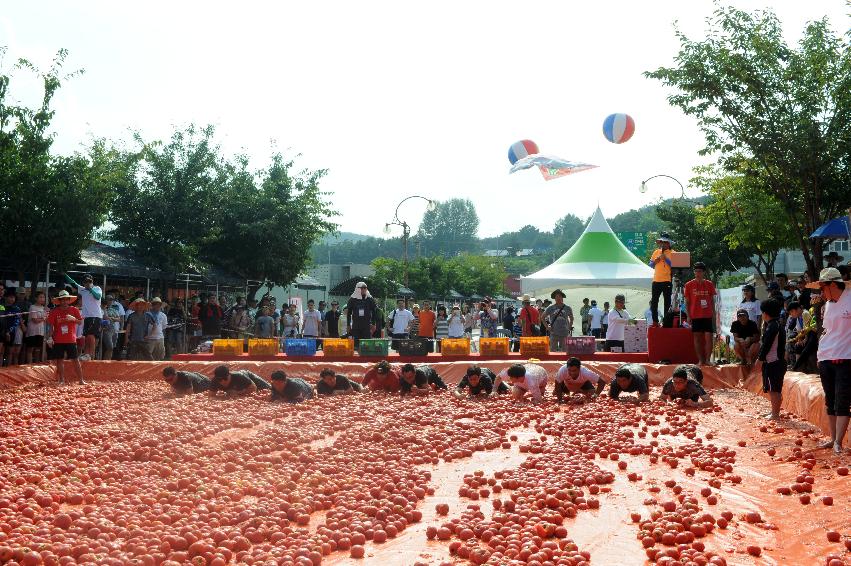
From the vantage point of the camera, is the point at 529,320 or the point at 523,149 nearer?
the point at 529,320

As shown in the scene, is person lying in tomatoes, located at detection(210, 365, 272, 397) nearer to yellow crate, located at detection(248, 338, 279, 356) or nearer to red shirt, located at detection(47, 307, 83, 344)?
red shirt, located at detection(47, 307, 83, 344)

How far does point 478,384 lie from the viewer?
11.8m

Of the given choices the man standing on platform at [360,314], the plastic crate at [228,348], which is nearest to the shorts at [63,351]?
the plastic crate at [228,348]

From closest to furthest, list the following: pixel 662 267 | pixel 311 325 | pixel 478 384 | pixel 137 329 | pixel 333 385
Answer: pixel 478 384 → pixel 333 385 → pixel 662 267 → pixel 137 329 → pixel 311 325

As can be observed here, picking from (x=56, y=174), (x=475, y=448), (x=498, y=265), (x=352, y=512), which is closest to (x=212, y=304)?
(x=56, y=174)

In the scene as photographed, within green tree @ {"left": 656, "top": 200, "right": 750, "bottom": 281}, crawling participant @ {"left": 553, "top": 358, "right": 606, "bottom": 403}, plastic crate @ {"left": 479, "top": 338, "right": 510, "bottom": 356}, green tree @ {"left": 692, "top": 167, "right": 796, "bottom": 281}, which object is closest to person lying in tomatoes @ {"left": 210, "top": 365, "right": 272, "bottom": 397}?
plastic crate @ {"left": 479, "top": 338, "right": 510, "bottom": 356}

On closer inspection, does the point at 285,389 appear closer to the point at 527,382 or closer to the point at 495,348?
the point at 527,382

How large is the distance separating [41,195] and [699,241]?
26583 mm

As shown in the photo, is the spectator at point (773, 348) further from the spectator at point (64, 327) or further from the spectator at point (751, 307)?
the spectator at point (64, 327)

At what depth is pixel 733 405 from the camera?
10953 millimetres

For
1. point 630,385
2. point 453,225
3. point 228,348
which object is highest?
point 453,225

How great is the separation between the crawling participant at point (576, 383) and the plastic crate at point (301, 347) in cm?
572

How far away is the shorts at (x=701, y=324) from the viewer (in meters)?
12.3

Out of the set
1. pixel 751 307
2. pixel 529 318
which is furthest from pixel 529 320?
pixel 751 307
